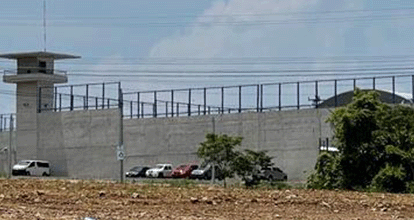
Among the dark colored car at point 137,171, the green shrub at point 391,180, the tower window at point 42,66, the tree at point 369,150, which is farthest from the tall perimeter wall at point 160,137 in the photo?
the green shrub at point 391,180

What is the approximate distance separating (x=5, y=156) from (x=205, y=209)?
252 ft

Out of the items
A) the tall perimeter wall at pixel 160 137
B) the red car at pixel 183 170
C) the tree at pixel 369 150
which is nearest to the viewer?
the tree at pixel 369 150

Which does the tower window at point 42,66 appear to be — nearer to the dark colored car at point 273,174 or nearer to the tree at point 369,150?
the dark colored car at point 273,174

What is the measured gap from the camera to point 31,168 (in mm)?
85375

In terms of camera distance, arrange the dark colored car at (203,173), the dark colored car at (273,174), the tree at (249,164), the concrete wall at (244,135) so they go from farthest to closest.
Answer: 1. the concrete wall at (244,135)
2. the dark colored car at (203,173)
3. the dark colored car at (273,174)
4. the tree at (249,164)

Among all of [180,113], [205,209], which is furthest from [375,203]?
[180,113]

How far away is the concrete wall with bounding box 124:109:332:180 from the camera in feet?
250

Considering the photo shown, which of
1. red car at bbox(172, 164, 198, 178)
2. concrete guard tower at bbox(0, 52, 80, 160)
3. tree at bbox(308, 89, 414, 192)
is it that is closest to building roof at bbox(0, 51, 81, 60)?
concrete guard tower at bbox(0, 52, 80, 160)

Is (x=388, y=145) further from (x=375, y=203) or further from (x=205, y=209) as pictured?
(x=205, y=209)

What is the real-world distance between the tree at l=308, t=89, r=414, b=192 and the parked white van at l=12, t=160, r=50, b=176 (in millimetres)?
39881

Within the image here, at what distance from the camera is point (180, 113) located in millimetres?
86750

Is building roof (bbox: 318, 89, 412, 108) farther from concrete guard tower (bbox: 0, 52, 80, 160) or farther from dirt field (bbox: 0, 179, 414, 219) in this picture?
dirt field (bbox: 0, 179, 414, 219)

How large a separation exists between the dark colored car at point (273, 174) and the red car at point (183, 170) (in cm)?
773

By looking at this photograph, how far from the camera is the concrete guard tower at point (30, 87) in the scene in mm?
92438
